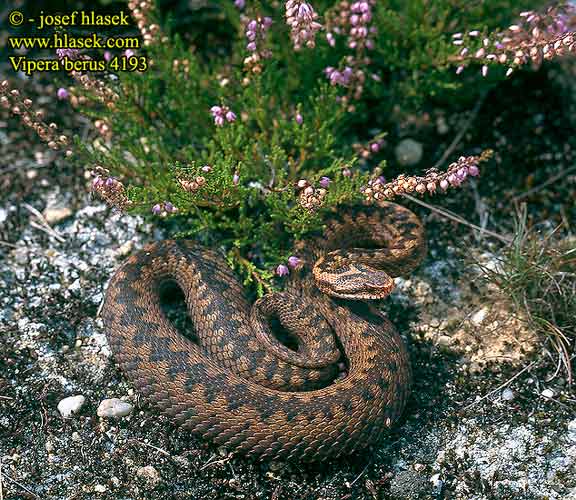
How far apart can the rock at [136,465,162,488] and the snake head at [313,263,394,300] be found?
6.14 feet

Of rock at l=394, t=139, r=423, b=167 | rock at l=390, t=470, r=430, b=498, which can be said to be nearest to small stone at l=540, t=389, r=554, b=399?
rock at l=390, t=470, r=430, b=498

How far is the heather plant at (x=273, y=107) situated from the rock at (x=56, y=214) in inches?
28.9

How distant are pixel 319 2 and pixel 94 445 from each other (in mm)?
4243

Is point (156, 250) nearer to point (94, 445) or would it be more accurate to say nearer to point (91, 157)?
point (91, 157)

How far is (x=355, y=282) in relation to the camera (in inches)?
217

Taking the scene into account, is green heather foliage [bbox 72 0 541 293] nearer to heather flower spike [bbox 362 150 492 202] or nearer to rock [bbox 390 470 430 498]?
heather flower spike [bbox 362 150 492 202]

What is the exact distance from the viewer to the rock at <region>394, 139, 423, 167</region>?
6.91 meters

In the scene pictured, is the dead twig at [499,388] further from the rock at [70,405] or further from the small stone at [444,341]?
the rock at [70,405]

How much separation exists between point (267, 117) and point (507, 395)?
9.95ft

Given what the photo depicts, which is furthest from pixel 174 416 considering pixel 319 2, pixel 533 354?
pixel 319 2

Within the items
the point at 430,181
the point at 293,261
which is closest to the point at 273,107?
the point at 293,261

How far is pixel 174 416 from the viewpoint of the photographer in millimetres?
5082

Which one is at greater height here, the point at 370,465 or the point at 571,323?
the point at 571,323

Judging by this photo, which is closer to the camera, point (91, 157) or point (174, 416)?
point (174, 416)
